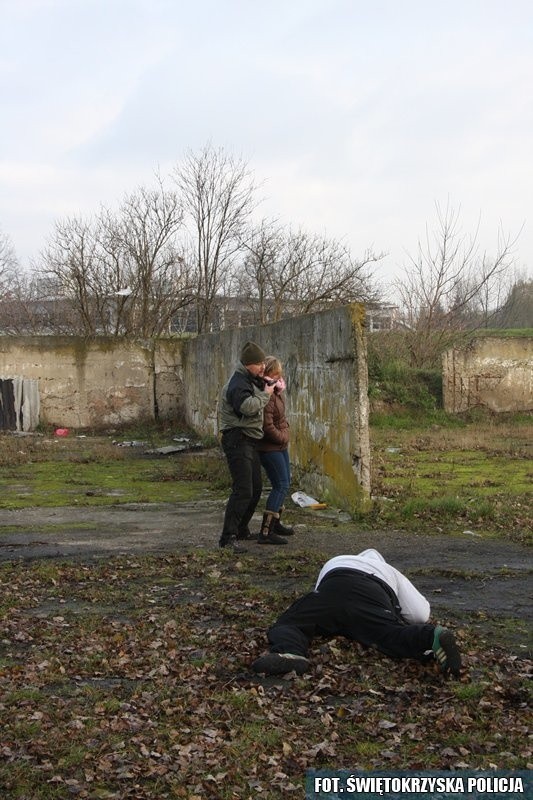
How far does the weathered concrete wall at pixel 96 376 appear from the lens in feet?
75.6

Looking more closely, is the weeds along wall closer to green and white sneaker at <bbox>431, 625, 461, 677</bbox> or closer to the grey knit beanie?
the grey knit beanie

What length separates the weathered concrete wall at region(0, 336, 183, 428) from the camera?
75.6 ft

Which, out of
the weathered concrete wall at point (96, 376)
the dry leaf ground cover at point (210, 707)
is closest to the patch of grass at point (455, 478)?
the dry leaf ground cover at point (210, 707)

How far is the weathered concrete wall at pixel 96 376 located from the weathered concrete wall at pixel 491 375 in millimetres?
6841

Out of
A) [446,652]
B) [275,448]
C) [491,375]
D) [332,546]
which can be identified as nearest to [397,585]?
[446,652]

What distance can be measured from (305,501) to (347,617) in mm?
6063

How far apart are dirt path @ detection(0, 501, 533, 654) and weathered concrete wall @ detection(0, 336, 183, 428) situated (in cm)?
1155

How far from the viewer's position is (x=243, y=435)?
30.9ft

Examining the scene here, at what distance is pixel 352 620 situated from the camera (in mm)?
5723

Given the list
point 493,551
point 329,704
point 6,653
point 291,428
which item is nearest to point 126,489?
point 291,428

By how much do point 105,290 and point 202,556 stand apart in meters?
20.5

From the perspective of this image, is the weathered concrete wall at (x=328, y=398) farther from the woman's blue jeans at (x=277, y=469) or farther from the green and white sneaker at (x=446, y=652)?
the green and white sneaker at (x=446, y=652)

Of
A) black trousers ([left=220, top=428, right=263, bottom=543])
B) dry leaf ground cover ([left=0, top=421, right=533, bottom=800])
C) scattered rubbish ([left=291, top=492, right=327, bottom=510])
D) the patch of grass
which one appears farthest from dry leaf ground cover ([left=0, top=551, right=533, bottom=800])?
scattered rubbish ([left=291, top=492, right=327, bottom=510])

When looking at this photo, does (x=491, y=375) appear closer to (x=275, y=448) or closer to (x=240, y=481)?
(x=275, y=448)
